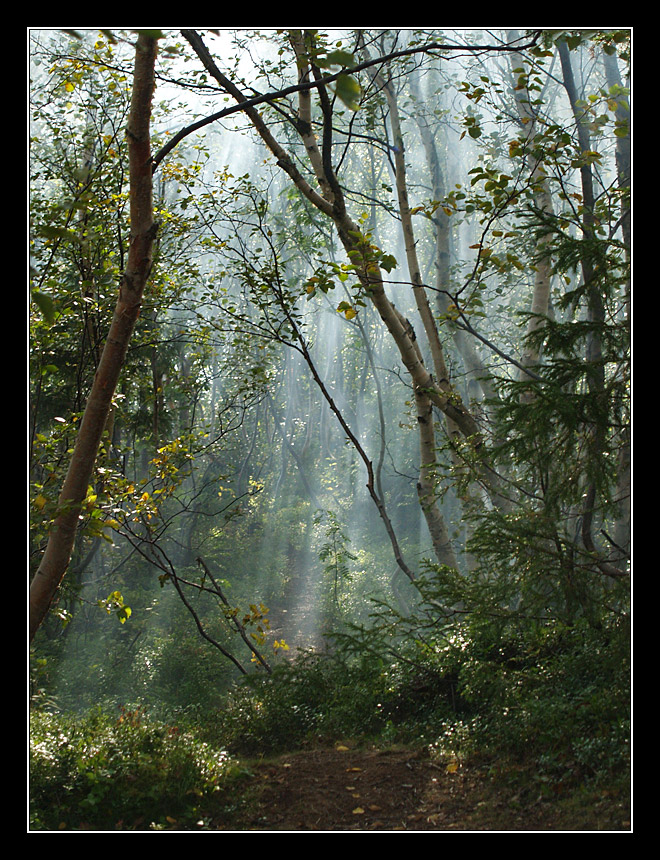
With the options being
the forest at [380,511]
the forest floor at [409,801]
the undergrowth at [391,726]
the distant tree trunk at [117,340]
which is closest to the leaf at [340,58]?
the forest at [380,511]

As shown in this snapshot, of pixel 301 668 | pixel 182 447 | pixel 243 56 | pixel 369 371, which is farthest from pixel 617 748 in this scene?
pixel 369 371

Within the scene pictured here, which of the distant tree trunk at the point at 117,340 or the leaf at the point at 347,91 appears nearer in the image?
the leaf at the point at 347,91

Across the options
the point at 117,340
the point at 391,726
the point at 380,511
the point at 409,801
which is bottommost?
the point at 409,801

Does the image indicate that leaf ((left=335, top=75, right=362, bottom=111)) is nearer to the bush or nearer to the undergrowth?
the undergrowth

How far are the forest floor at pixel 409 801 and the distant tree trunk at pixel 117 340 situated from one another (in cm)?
126

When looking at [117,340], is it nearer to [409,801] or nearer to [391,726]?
[409,801]

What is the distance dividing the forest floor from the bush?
18 centimetres

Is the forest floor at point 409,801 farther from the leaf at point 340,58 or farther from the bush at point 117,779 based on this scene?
the leaf at point 340,58

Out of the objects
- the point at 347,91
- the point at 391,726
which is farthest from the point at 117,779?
the point at 347,91

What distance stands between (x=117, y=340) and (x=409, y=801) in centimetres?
235

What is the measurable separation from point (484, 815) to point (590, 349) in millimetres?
2466

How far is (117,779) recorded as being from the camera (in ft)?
8.55

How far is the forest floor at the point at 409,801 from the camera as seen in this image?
7.15 feet

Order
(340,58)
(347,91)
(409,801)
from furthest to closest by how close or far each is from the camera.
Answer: (409,801) < (347,91) < (340,58)
